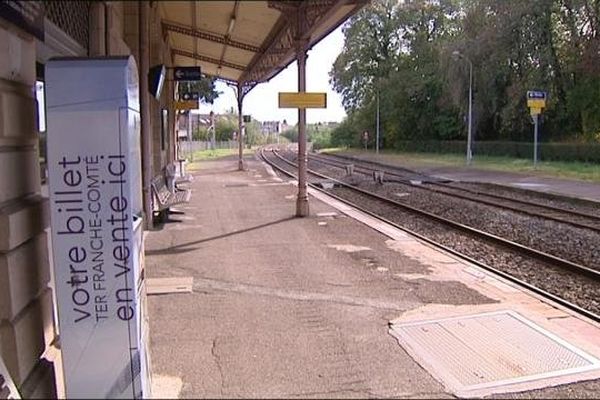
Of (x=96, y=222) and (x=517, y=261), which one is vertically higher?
(x=96, y=222)

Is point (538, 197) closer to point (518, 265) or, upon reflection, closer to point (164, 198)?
point (518, 265)

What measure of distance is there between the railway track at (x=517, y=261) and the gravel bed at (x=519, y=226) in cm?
56

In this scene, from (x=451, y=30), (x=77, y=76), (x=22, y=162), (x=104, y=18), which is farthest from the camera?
(x=451, y=30)

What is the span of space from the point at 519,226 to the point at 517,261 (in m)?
3.90

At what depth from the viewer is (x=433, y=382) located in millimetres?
4328

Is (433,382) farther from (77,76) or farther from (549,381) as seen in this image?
(77,76)

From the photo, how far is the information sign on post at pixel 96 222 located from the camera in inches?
116

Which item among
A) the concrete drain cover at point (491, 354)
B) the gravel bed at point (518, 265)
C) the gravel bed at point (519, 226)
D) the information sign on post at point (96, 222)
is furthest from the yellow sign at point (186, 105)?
the information sign on post at point (96, 222)

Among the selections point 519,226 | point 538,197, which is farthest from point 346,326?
point 538,197

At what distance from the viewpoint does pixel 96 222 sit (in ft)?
9.93

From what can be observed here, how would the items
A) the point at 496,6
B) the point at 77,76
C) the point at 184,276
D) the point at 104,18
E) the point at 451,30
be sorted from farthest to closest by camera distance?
the point at 451,30 → the point at 496,6 → the point at 184,276 → the point at 104,18 → the point at 77,76

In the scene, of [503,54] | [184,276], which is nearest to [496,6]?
[503,54]

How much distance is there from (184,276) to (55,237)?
447cm

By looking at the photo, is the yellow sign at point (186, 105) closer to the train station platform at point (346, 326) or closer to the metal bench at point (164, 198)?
the metal bench at point (164, 198)
